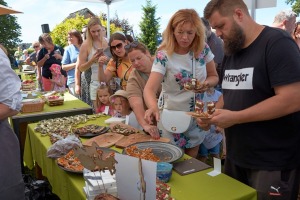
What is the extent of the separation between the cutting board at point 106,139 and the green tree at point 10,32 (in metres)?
22.3

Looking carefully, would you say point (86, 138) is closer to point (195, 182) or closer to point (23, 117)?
point (195, 182)

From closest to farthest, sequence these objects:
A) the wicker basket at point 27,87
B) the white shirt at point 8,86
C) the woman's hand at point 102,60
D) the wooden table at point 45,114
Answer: the white shirt at point 8,86
the wooden table at point 45,114
the woman's hand at point 102,60
the wicker basket at point 27,87

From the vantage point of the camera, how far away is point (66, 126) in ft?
8.48

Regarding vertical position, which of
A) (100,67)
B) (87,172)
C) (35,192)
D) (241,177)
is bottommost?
(35,192)

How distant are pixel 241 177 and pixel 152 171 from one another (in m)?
0.89

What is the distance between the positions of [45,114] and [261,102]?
2.54m

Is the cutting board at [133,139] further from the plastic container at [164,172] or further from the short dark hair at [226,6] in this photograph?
the short dark hair at [226,6]

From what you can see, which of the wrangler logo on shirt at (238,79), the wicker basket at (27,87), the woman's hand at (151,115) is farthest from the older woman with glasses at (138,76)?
the wicker basket at (27,87)

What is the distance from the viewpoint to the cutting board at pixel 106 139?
6.62 ft

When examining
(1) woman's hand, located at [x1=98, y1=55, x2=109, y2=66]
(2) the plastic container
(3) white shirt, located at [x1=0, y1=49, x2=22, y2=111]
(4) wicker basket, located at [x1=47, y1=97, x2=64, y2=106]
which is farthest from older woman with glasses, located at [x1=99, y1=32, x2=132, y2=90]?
(2) the plastic container

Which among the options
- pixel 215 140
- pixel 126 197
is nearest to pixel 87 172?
pixel 126 197

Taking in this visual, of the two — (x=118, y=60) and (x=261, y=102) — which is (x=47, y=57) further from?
(x=261, y=102)

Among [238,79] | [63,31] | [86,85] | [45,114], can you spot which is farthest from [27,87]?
[63,31]

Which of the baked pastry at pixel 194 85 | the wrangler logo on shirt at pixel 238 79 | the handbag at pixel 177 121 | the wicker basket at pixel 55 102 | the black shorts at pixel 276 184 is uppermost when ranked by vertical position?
the wrangler logo on shirt at pixel 238 79
